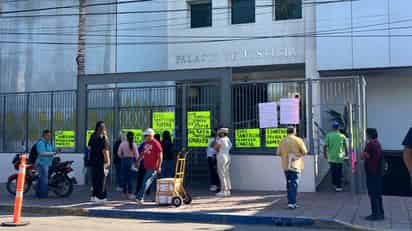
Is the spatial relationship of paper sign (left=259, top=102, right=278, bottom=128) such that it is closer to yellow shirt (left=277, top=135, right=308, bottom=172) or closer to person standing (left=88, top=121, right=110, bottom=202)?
yellow shirt (left=277, top=135, right=308, bottom=172)

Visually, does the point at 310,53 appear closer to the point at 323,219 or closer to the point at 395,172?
the point at 395,172

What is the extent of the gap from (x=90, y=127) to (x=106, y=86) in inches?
56.0

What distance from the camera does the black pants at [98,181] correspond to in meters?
13.4

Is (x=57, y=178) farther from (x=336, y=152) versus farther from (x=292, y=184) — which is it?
(x=336, y=152)

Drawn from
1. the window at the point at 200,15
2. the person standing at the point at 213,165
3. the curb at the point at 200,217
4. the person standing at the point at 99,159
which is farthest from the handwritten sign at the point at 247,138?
the window at the point at 200,15

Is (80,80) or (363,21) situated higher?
(363,21)

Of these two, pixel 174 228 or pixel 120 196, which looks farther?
pixel 120 196

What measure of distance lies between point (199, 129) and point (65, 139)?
4.84 m

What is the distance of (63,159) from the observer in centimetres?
1791

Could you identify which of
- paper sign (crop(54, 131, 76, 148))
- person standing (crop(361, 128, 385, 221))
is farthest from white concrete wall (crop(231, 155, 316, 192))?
paper sign (crop(54, 131, 76, 148))

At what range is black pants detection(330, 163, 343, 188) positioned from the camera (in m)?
14.9

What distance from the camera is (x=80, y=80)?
17750mm

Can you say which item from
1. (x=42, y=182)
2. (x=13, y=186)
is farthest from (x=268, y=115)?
(x=13, y=186)

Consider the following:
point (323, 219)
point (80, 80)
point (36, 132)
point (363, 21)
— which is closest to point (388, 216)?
point (323, 219)
